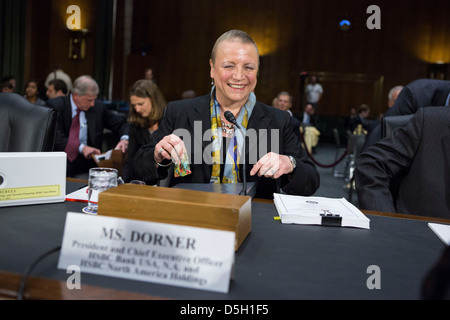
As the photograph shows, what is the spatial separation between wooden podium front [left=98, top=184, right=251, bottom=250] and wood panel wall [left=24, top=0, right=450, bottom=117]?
1083 cm

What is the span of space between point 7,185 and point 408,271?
1.02 meters

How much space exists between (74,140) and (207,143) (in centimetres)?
247

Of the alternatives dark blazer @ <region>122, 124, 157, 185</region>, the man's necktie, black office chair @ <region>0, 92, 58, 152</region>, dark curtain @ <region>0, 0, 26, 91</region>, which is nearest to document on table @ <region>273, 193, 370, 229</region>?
black office chair @ <region>0, 92, 58, 152</region>

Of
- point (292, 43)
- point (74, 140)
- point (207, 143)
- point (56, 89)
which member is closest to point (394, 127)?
point (207, 143)

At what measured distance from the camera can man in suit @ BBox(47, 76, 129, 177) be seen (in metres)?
3.95

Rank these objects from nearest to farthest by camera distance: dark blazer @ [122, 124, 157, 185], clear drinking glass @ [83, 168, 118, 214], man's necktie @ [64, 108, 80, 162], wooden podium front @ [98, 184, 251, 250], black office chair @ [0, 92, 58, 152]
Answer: wooden podium front @ [98, 184, 251, 250] < clear drinking glass @ [83, 168, 118, 214] < black office chair @ [0, 92, 58, 152] < dark blazer @ [122, 124, 157, 185] < man's necktie @ [64, 108, 80, 162]

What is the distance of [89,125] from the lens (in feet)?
13.7

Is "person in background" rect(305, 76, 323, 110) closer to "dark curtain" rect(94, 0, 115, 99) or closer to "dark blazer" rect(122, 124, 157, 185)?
"dark curtain" rect(94, 0, 115, 99)

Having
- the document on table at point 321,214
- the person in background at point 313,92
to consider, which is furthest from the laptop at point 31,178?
the person in background at point 313,92

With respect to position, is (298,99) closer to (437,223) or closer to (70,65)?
(70,65)

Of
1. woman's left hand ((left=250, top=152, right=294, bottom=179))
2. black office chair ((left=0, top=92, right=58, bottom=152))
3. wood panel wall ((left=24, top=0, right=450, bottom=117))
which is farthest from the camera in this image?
wood panel wall ((left=24, top=0, right=450, bottom=117))

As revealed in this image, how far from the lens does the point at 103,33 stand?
11.3 meters

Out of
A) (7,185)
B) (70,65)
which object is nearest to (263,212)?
(7,185)

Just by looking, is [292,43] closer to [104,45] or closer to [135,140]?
[104,45]
